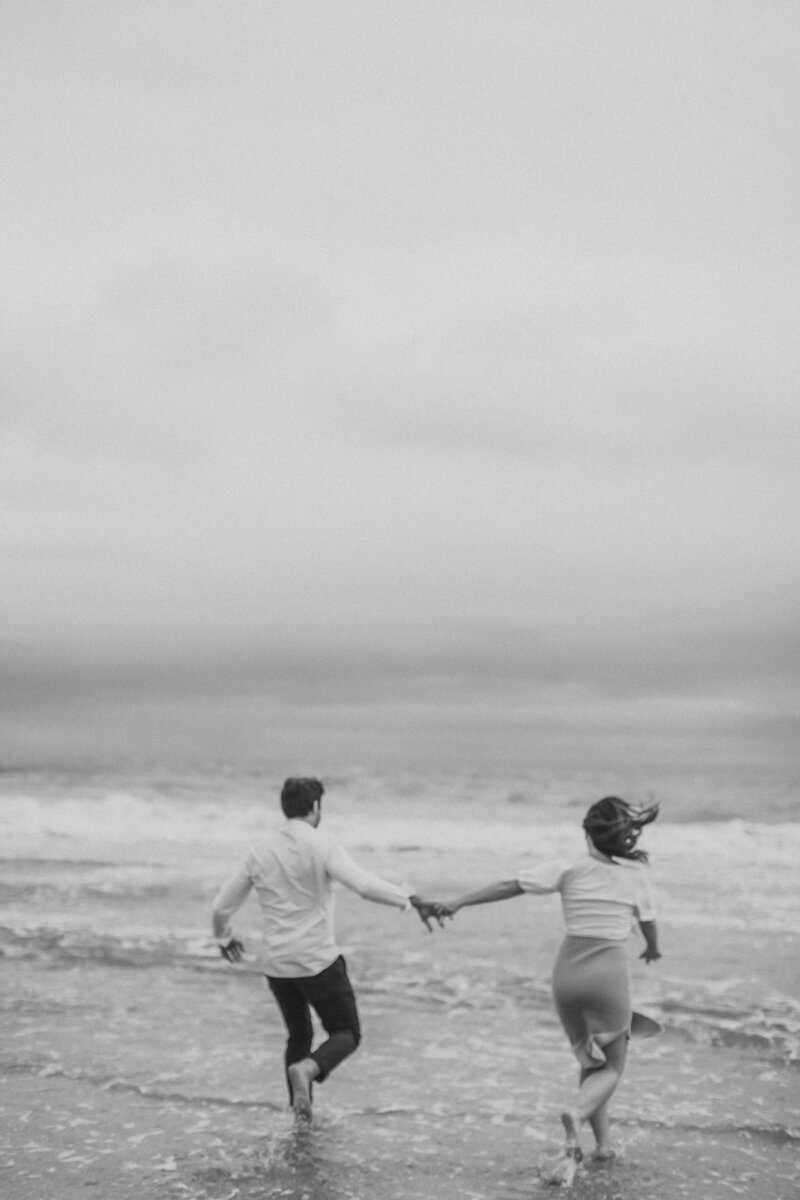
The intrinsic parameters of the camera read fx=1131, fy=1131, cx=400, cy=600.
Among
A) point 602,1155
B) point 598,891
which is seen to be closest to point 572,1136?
point 602,1155

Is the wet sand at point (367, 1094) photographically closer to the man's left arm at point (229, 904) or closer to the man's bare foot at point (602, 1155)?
the man's bare foot at point (602, 1155)

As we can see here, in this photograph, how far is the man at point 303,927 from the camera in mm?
6336

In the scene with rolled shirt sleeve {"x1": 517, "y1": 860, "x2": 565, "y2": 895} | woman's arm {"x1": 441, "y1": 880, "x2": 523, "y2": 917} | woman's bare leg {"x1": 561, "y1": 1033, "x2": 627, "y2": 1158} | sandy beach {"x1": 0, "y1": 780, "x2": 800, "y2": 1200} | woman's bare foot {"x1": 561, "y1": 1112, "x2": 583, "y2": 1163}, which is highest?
rolled shirt sleeve {"x1": 517, "y1": 860, "x2": 565, "y2": 895}

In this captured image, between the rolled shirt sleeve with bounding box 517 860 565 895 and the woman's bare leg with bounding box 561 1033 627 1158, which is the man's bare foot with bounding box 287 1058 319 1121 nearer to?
the woman's bare leg with bounding box 561 1033 627 1158

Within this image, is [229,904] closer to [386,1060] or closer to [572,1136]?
[572,1136]

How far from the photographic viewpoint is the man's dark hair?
254 inches

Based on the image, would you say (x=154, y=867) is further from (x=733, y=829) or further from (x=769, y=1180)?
(x=733, y=829)

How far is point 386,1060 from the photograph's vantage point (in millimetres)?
8344

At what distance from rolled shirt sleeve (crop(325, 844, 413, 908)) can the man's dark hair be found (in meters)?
0.29

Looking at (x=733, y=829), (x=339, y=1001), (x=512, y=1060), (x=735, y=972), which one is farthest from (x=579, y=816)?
(x=339, y=1001)

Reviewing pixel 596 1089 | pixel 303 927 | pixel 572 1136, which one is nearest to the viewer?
pixel 572 1136

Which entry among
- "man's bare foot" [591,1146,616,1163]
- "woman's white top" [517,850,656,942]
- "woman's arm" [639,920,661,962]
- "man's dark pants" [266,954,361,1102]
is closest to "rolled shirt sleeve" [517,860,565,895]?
"woman's white top" [517,850,656,942]

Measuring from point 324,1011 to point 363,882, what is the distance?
88 cm

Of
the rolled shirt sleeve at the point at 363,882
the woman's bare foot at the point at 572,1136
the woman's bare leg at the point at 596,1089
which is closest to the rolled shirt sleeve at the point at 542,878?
the rolled shirt sleeve at the point at 363,882
